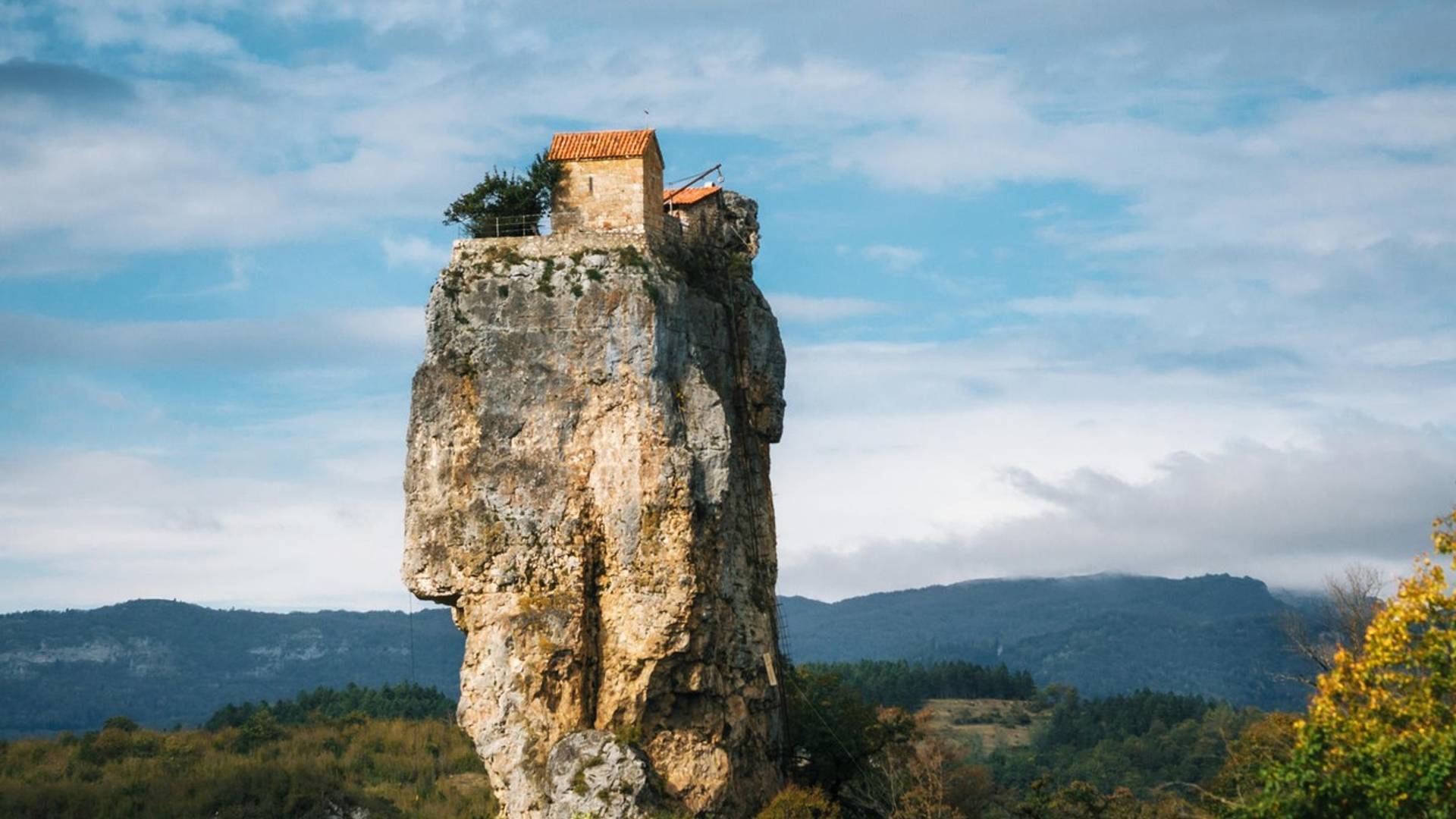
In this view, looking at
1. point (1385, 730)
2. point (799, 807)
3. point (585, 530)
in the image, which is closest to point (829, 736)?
point (799, 807)

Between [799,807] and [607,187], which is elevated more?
[607,187]

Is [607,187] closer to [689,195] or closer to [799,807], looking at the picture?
[689,195]

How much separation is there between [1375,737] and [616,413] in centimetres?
1967

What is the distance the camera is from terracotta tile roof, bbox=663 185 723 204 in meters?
47.4

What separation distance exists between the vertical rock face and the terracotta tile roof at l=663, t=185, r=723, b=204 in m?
4.61

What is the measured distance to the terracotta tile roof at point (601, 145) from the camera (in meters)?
44.0

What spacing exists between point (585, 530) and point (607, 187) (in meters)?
9.06

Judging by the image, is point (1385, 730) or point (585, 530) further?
point (585, 530)

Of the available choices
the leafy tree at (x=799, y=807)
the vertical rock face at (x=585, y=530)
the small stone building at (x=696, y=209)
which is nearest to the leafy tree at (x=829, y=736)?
the leafy tree at (x=799, y=807)

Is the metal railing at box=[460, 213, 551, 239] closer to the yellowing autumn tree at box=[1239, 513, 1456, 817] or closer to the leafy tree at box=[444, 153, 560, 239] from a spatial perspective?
the leafy tree at box=[444, 153, 560, 239]

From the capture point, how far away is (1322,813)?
26.7 m

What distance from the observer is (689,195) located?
48156 mm

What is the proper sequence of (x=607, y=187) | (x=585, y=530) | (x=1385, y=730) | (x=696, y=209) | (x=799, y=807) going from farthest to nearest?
(x=696, y=209) → (x=607, y=187) → (x=799, y=807) → (x=585, y=530) → (x=1385, y=730)

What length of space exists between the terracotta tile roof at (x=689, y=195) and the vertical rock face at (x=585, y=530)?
4.61 m
